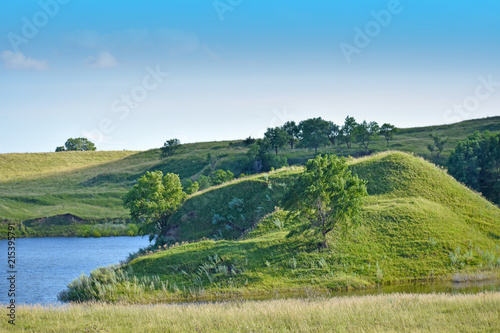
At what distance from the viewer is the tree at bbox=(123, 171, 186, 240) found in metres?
55.9

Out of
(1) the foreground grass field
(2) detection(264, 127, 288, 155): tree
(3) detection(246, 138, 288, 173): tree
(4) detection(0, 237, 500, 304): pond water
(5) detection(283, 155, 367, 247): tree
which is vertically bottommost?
(4) detection(0, 237, 500, 304): pond water

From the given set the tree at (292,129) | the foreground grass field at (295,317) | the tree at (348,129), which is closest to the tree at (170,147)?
the tree at (292,129)

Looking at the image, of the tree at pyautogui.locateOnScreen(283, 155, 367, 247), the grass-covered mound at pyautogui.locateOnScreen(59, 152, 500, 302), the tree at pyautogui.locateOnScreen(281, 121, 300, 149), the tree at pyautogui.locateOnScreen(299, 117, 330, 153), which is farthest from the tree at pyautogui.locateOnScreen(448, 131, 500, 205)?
the tree at pyautogui.locateOnScreen(281, 121, 300, 149)

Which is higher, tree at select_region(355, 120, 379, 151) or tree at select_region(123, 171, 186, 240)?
tree at select_region(355, 120, 379, 151)

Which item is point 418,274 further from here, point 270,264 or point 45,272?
point 45,272

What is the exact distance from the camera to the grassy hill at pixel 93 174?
93.6 meters

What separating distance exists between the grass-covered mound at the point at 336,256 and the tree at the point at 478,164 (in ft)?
103

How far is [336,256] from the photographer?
36.7 meters

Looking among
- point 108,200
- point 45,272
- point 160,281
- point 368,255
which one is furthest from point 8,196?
point 368,255

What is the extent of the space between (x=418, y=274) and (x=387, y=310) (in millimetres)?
16589

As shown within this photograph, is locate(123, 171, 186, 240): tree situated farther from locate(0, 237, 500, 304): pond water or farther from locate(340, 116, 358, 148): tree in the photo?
locate(340, 116, 358, 148): tree

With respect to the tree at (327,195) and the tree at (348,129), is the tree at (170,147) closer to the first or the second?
the tree at (348,129)

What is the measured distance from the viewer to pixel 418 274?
35.4 meters

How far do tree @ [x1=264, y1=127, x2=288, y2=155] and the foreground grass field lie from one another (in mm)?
106481
